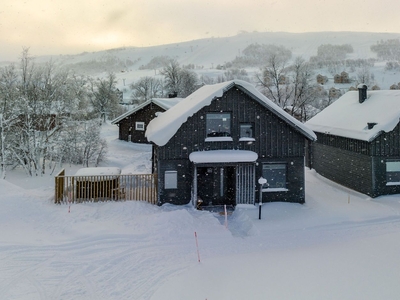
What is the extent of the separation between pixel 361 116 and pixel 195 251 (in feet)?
49.8

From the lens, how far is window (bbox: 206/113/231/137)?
17375 millimetres

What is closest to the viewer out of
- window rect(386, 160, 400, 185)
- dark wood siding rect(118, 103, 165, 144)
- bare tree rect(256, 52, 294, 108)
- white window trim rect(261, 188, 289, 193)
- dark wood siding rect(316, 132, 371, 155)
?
white window trim rect(261, 188, 289, 193)

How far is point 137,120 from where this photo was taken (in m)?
39.7

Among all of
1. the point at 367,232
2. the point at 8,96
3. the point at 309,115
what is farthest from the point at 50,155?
the point at 309,115

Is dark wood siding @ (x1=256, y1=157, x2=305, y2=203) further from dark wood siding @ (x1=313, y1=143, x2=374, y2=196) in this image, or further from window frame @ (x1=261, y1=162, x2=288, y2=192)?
dark wood siding @ (x1=313, y1=143, x2=374, y2=196)

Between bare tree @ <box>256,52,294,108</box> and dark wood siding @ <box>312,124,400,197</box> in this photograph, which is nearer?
dark wood siding @ <box>312,124,400,197</box>

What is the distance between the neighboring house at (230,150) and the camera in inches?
661

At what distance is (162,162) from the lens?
1688 centimetres

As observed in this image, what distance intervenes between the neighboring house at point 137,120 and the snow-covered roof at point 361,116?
1656cm

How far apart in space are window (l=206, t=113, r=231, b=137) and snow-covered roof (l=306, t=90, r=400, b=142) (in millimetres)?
7662

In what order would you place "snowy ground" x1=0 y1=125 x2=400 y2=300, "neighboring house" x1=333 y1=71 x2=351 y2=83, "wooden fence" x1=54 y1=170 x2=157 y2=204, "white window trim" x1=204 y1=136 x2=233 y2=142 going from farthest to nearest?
"neighboring house" x1=333 y1=71 x2=351 y2=83 < "white window trim" x1=204 y1=136 x2=233 y2=142 < "wooden fence" x1=54 y1=170 x2=157 y2=204 < "snowy ground" x1=0 y1=125 x2=400 y2=300

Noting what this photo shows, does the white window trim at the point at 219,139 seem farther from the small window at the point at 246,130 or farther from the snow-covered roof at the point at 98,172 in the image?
the snow-covered roof at the point at 98,172

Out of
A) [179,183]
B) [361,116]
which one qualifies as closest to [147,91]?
[361,116]

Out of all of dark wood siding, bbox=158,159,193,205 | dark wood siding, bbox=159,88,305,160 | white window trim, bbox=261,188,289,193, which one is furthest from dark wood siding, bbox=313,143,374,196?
dark wood siding, bbox=158,159,193,205
